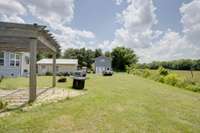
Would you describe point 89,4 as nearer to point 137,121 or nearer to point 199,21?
point 199,21

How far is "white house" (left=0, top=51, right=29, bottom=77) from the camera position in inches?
945

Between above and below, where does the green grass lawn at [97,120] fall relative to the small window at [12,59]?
below

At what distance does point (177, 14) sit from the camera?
60.4 ft

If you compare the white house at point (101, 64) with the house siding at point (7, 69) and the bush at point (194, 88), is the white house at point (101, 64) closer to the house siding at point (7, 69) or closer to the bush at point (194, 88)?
the house siding at point (7, 69)

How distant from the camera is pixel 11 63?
81.1ft

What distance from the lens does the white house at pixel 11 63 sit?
24016mm

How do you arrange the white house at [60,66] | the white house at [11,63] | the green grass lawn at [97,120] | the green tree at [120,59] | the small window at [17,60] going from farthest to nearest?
1. the green tree at [120,59]
2. the white house at [60,66]
3. the small window at [17,60]
4. the white house at [11,63]
5. the green grass lawn at [97,120]

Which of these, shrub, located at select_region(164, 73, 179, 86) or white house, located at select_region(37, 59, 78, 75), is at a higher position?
white house, located at select_region(37, 59, 78, 75)

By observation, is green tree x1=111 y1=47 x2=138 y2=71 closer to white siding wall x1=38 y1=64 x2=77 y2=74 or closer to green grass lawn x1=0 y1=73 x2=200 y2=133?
white siding wall x1=38 y1=64 x2=77 y2=74

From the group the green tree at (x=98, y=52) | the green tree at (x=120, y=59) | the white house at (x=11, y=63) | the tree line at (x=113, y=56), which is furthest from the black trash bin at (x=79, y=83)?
the green tree at (x=98, y=52)

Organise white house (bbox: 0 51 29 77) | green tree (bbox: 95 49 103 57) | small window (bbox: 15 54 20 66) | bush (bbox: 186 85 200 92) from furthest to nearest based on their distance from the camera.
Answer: green tree (bbox: 95 49 103 57) → small window (bbox: 15 54 20 66) → white house (bbox: 0 51 29 77) → bush (bbox: 186 85 200 92)

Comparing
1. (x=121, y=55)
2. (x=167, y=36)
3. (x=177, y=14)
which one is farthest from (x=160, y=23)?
(x=121, y=55)

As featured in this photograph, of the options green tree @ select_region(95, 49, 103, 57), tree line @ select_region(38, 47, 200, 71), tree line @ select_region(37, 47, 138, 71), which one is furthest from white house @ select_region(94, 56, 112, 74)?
green tree @ select_region(95, 49, 103, 57)

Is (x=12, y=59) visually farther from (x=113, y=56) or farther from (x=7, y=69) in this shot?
(x=113, y=56)
